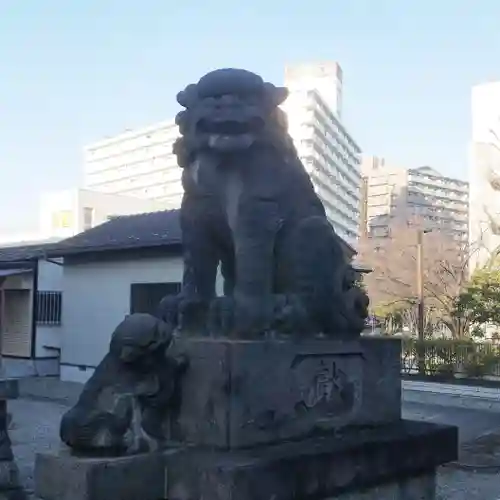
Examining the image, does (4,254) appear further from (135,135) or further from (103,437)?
(135,135)

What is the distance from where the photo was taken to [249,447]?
340 centimetres

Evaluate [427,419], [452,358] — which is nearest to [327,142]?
[452,358]

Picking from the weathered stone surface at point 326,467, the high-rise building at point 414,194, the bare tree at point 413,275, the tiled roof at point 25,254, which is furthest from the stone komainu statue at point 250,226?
the high-rise building at point 414,194

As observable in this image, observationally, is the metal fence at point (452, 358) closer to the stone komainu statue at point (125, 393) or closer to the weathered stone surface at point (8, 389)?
the weathered stone surface at point (8, 389)

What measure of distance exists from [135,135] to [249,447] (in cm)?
7579

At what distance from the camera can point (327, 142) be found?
63031mm

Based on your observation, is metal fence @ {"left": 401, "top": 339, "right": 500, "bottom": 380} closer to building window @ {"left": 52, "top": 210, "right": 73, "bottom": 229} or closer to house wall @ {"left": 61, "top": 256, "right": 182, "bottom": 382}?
house wall @ {"left": 61, "top": 256, "right": 182, "bottom": 382}

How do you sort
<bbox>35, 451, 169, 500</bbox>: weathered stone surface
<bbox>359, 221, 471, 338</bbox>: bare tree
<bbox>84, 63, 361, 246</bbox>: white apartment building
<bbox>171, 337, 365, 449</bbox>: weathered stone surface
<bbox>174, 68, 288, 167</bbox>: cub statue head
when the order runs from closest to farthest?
<bbox>35, 451, 169, 500</bbox>: weathered stone surface < <bbox>171, 337, 365, 449</bbox>: weathered stone surface < <bbox>174, 68, 288, 167</bbox>: cub statue head < <bbox>359, 221, 471, 338</bbox>: bare tree < <bbox>84, 63, 361, 246</bbox>: white apartment building

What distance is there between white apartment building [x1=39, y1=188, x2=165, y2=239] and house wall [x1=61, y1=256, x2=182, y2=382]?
22.5 meters

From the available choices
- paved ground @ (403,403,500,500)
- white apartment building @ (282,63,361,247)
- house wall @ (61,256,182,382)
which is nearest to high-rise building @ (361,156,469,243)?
white apartment building @ (282,63,361,247)

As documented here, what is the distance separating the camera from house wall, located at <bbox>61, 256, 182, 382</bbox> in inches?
615

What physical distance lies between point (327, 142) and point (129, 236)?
158ft

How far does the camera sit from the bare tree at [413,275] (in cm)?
2505

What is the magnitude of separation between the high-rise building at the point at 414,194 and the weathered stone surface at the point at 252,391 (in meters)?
48.7
